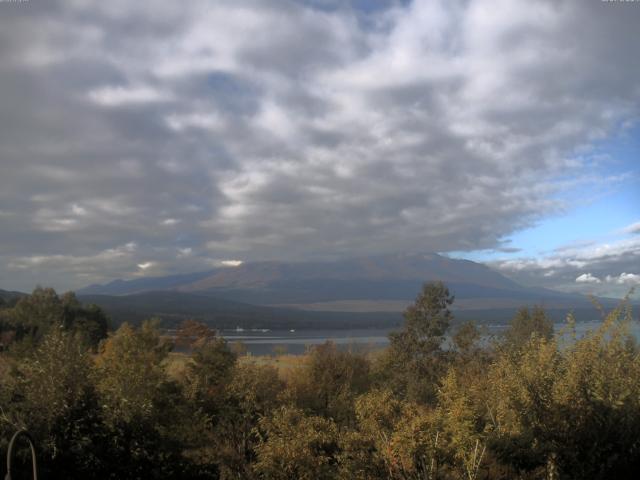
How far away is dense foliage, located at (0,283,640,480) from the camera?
8766 mm

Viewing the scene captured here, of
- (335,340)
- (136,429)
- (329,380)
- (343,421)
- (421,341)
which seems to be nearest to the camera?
(136,429)

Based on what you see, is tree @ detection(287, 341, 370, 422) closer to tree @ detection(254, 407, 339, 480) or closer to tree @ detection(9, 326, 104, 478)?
tree @ detection(254, 407, 339, 480)

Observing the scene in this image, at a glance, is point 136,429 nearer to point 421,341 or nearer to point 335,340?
point 421,341

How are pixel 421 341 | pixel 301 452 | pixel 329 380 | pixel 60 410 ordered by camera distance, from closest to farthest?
pixel 301 452 < pixel 60 410 < pixel 329 380 < pixel 421 341

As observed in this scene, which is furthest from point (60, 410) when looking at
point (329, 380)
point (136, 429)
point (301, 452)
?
point (329, 380)

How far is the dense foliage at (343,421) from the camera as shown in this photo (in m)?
8.77

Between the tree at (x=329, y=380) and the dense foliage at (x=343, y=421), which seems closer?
the dense foliage at (x=343, y=421)

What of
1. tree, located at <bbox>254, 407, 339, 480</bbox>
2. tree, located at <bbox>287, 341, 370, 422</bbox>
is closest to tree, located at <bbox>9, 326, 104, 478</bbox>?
tree, located at <bbox>254, 407, 339, 480</bbox>

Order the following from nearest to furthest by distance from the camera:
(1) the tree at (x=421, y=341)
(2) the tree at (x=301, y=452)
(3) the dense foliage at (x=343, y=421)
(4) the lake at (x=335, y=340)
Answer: (3) the dense foliage at (x=343, y=421)
(2) the tree at (x=301, y=452)
(4) the lake at (x=335, y=340)
(1) the tree at (x=421, y=341)

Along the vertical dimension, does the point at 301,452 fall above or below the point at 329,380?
above

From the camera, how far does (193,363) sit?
21203 mm

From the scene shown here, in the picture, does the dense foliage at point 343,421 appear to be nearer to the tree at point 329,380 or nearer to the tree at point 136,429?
the tree at point 136,429

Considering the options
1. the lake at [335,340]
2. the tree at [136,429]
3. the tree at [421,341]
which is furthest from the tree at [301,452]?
the tree at [421,341]

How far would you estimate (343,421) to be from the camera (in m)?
13.1
